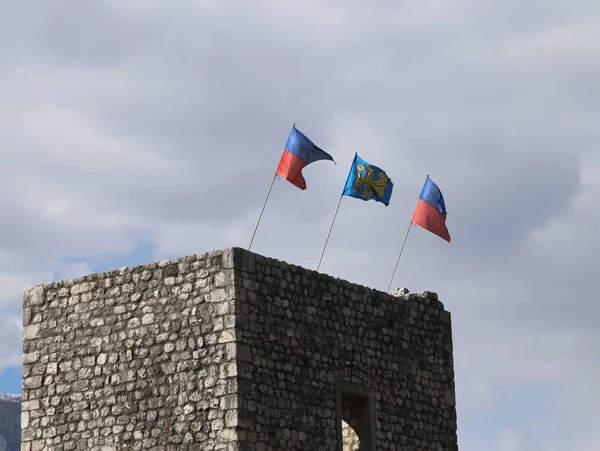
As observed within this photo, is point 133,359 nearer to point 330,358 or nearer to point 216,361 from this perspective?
point 216,361

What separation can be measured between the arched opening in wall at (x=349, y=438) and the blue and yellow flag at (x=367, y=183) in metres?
3.14

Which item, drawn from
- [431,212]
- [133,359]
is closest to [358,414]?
[133,359]

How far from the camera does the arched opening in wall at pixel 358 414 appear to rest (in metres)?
18.7

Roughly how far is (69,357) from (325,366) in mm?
3284

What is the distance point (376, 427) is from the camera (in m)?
19.0

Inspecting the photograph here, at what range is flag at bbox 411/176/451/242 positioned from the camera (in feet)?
68.9

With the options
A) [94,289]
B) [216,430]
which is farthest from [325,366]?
[94,289]

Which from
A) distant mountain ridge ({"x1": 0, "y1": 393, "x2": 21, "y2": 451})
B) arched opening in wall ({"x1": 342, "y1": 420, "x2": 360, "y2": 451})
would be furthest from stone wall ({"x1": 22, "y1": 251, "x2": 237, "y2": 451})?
distant mountain ridge ({"x1": 0, "y1": 393, "x2": 21, "y2": 451})

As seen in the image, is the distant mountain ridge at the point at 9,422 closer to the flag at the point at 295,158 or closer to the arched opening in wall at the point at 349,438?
the arched opening in wall at the point at 349,438

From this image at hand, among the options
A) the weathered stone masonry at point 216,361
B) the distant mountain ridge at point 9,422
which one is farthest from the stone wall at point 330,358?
the distant mountain ridge at point 9,422

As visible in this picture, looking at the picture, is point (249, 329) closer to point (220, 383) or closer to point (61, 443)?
point (220, 383)

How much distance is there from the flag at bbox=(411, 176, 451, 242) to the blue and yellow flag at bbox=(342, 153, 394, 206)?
796 millimetres

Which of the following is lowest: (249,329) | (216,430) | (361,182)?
(216,430)

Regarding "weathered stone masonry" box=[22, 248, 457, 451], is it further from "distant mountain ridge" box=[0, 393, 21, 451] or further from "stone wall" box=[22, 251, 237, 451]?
"distant mountain ridge" box=[0, 393, 21, 451]
